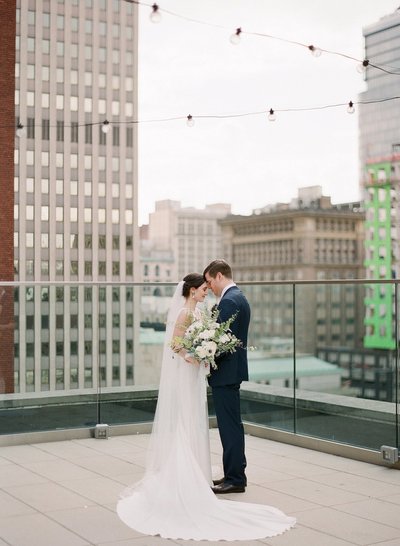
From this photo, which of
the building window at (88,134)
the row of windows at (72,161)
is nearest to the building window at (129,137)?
the row of windows at (72,161)

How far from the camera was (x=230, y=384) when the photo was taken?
205 inches

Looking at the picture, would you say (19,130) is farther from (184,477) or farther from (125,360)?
(184,477)

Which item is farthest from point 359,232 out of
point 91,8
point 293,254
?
point 91,8

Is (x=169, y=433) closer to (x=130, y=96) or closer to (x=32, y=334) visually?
(x=32, y=334)

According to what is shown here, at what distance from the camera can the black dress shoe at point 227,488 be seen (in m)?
5.16

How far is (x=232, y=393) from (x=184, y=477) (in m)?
0.75

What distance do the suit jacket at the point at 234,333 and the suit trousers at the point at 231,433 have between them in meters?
0.07

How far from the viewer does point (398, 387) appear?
19.9ft

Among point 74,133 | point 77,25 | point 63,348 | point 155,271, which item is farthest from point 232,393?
point 155,271

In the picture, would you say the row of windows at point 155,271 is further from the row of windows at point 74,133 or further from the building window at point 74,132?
the building window at point 74,132

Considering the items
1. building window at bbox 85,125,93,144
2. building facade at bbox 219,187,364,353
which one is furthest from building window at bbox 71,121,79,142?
building facade at bbox 219,187,364,353

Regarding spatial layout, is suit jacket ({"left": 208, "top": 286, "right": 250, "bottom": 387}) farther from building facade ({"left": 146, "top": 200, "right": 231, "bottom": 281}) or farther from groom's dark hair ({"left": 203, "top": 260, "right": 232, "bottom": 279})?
building facade ({"left": 146, "top": 200, "right": 231, "bottom": 281})

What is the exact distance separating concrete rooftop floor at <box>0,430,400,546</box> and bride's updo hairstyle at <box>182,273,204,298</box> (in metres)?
1.38

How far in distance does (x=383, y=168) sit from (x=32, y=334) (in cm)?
13193
